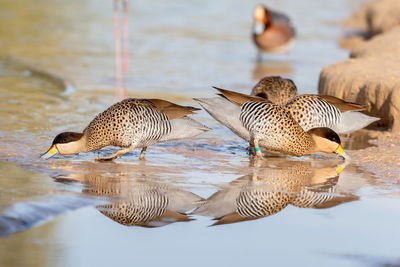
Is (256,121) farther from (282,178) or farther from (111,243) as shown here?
(111,243)

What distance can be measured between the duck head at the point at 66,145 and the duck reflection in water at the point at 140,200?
1.71 feet

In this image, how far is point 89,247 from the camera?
4930 millimetres

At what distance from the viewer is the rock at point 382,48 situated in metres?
10.7

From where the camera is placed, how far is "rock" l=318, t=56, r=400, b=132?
882cm

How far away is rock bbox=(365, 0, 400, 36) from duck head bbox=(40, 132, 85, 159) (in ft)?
30.7

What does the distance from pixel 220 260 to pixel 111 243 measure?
0.72 m

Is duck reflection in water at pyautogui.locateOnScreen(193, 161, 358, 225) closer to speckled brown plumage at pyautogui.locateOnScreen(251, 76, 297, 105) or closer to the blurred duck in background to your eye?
speckled brown plumage at pyautogui.locateOnScreen(251, 76, 297, 105)

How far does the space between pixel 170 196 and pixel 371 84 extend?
12.7 ft

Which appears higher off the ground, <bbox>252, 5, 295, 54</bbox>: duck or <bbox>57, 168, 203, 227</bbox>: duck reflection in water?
<bbox>252, 5, 295, 54</bbox>: duck

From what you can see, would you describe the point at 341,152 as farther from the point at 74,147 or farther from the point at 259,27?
the point at 259,27

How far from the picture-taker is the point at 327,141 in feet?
24.8

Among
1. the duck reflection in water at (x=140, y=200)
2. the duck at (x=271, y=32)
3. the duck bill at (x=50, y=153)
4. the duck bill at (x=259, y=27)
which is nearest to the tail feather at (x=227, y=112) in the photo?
the duck reflection in water at (x=140, y=200)

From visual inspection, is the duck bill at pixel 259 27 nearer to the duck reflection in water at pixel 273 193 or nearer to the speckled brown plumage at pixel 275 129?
the speckled brown plumage at pixel 275 129

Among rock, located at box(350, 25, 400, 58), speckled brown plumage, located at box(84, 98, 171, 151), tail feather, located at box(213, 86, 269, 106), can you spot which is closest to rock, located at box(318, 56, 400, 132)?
rock, located at box(350, 25, 400, 58)
